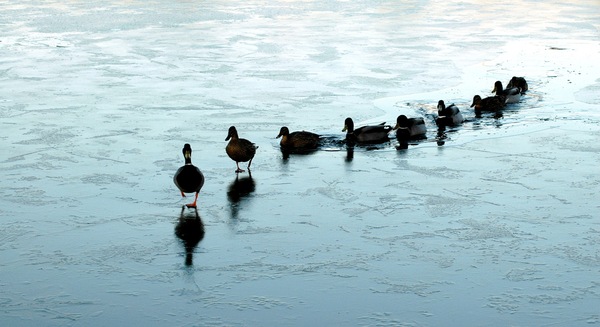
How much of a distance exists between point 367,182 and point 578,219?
2133 millimetres

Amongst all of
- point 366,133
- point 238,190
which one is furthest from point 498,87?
point 238,190

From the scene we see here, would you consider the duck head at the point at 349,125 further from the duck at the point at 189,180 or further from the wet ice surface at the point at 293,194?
the duck at the point at 189,180

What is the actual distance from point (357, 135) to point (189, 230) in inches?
151

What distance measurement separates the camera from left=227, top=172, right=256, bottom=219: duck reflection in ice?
8609 mm

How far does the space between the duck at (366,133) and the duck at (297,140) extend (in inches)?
20.4

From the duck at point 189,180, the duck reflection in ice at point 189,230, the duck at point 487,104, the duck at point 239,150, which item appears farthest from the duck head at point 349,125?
the duck reflection in ice at point 189,230

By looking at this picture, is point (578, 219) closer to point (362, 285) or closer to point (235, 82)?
point (362, 285)

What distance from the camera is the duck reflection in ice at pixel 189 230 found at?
7.38 m

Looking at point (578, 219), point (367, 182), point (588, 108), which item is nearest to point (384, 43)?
point (588, 108)

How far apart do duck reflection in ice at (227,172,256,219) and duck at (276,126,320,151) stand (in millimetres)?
1137

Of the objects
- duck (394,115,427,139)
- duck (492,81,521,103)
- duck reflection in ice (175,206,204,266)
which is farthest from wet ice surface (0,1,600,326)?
duck (394,115,427,139)

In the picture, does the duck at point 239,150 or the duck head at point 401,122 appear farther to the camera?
the duck head at point 401,122

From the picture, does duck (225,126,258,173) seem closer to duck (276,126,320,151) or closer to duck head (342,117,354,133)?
duck (276,126,320,151)

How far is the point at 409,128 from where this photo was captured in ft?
38.4
